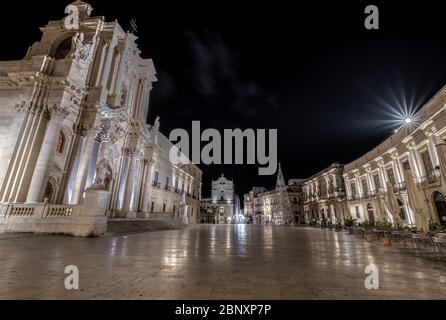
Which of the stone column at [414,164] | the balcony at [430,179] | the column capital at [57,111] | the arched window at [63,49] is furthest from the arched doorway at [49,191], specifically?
the stone column at [414,164]

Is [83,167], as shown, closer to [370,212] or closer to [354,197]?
[370,212]

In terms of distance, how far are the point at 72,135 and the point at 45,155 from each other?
3.15 metres

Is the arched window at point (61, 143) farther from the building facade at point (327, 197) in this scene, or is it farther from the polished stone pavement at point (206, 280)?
the building facade at point (327, 197)

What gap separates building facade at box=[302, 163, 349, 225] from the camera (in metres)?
35.4

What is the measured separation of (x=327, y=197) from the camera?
3875 centimetres

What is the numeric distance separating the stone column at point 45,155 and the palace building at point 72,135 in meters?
0.05

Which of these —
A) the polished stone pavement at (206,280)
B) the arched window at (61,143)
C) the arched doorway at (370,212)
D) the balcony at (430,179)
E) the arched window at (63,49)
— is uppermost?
the arched window at (63,49)

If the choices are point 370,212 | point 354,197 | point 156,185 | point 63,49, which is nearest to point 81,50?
point 63,49

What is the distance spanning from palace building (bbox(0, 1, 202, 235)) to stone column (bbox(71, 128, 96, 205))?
0.06 m

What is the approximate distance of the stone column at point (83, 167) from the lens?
47.3 feet

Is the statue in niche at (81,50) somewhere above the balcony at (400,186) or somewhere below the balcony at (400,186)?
above

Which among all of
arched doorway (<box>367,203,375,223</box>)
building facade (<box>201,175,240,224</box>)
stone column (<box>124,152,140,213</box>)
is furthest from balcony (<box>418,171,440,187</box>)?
building facade (<box>201,175,240,224</box>)
